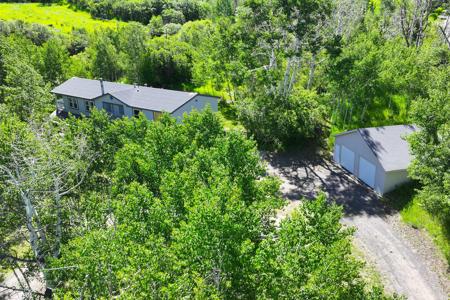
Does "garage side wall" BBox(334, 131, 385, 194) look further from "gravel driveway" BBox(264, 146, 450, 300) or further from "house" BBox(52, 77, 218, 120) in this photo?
"house" BBox(52, 77, 218, 120)

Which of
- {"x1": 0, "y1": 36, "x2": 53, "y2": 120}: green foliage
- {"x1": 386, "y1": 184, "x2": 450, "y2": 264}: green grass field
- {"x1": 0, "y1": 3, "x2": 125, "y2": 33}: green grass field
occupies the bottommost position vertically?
{"x1": 386, "y1": 184, "x2": 450, "y2": 264}: green grass field

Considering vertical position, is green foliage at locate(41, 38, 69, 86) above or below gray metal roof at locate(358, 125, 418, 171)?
above

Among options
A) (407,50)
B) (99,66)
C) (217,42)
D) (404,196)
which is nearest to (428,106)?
(404,196)

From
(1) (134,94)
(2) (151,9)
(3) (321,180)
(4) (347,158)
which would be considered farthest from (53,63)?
(2) (151,9)

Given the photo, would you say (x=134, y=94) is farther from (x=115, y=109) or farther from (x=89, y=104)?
(x=89, y=104)

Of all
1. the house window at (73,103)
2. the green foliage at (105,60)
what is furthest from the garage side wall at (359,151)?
the green foliage at (105,60)

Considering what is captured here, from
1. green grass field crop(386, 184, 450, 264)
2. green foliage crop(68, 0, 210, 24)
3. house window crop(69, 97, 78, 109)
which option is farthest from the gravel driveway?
green foliage crop(68, 0, 210, 24)
